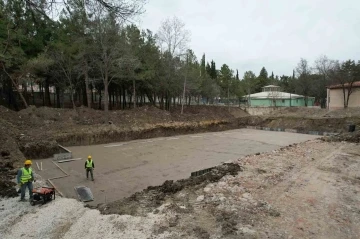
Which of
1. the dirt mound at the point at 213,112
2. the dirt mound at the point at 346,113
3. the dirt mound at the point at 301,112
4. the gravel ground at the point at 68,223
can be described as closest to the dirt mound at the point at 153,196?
the gravel ground at the point at 68,223

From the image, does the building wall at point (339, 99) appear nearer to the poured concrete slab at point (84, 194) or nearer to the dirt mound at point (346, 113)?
the dirt mound at point (346, 113)

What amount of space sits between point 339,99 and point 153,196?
32787mm

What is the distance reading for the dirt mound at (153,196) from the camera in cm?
599

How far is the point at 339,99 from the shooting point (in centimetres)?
3181

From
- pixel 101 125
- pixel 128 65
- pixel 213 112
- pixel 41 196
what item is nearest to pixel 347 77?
pixel 213 112

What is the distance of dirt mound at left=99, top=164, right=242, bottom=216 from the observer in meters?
5.99

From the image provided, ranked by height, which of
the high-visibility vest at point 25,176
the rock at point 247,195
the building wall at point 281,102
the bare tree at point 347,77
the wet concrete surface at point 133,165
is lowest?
the wet concrete surface at point 133,165

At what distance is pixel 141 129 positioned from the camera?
838 inches

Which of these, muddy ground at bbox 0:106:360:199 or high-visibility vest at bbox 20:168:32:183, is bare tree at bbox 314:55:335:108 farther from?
high-visibility vest at bbox 20:168:32:183

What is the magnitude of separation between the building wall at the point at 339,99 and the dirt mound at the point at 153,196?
1132 inches

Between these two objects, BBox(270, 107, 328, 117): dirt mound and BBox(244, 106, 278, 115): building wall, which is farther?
BBox(244, 106, 278, 115): building wall

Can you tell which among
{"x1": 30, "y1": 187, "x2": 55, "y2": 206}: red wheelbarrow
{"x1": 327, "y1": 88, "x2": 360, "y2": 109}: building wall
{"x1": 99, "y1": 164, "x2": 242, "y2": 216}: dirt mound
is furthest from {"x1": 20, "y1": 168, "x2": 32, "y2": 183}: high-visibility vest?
{"x1": 327, "y1": 88, "x2": 360, "y2": 109}: building wall

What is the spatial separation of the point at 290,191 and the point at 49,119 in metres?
17.4

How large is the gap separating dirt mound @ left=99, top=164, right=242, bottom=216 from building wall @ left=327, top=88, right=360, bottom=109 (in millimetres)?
28755
